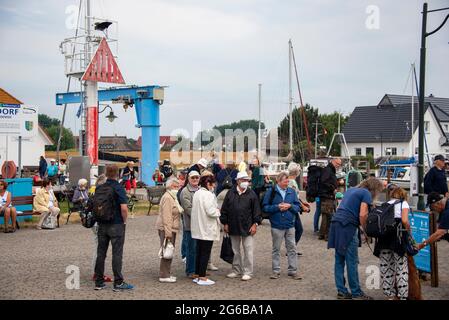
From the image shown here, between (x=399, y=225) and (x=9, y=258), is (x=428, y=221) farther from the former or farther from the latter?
(x=9, y=258)

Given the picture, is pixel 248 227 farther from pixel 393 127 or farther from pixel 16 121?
pixel 393 127

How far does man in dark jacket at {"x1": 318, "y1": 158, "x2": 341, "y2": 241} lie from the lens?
13641 millimetres

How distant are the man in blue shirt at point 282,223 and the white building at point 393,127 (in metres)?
55.4

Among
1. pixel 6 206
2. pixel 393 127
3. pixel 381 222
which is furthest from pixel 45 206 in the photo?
pixel 393 127

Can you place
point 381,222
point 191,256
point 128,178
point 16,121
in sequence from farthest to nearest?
1. point 128,178
2. point 16,121
3. point 191,256
4. point 381,222

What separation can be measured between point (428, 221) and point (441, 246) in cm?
468

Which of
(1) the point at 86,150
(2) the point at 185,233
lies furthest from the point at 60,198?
(2) the point at 185,233

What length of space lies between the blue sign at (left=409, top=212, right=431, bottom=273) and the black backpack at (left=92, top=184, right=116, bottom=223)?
4622 millimetres

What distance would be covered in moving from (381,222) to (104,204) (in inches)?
153

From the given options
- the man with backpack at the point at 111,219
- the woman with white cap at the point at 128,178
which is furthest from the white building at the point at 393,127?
the man with backpack at the point at 111,219

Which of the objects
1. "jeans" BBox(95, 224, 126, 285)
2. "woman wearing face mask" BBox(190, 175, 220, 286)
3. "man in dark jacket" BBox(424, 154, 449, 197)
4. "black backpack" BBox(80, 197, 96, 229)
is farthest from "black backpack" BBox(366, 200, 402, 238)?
"man in dark jacket" BBox(424, 154, 449, 197)

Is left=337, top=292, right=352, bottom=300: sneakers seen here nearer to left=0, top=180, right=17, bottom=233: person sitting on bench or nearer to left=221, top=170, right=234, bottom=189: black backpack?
left=221, top=170, right=234, bottom=189: black backpack

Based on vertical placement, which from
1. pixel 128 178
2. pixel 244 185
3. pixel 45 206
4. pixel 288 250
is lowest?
pixel 288 250

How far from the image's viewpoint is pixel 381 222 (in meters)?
7.86
